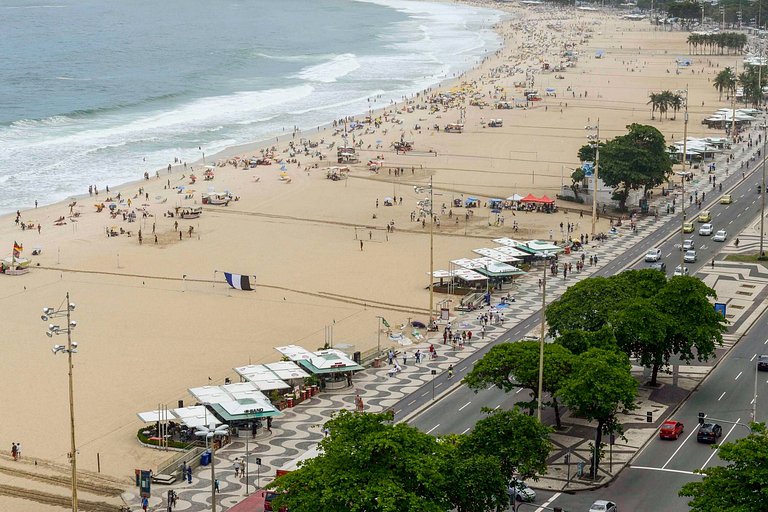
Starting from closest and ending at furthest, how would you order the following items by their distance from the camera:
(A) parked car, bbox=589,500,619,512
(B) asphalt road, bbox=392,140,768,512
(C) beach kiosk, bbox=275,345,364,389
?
(A) parked car, bbox=589,500,619,512
(B) asphalt road, bbox=392,140,768,512
(C) beach kiosk, bbox=275,345,364,389

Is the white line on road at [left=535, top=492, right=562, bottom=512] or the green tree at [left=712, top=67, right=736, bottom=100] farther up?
the green tree at [left=712, top=67, right=736, bottom=100]

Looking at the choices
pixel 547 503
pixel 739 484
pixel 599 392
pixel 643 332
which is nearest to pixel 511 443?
pixel 547 503

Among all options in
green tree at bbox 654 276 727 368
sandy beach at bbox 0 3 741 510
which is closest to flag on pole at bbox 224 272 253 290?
sandy beach at bbox 0 3 741 510

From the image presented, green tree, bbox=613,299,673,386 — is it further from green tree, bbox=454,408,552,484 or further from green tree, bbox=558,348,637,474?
green tree, bbox=454,408,552,484

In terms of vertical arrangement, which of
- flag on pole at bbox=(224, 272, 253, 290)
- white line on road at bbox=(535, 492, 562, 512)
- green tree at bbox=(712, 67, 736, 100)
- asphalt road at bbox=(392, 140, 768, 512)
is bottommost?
white line on road at bbox=(535, 492, 562, 512)

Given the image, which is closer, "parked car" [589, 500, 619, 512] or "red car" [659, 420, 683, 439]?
"parked car" [589, 500, 619, 512]

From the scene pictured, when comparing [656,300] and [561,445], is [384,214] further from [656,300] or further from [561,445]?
[561,445]

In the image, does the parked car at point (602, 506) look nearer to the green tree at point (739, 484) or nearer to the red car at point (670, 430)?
the green tree at point (739, 484)
